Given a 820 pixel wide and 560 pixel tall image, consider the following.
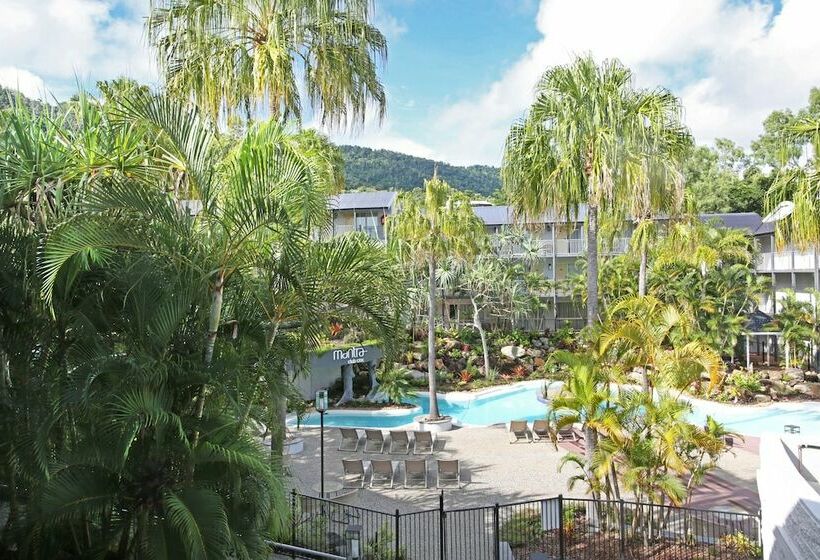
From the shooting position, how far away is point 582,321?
34.7 m

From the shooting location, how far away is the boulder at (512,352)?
2711cm

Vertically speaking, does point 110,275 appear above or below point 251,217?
below

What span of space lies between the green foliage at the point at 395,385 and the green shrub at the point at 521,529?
34.7ft

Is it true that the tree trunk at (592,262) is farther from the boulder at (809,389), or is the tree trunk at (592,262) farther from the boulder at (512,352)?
the boulder at (512,352)

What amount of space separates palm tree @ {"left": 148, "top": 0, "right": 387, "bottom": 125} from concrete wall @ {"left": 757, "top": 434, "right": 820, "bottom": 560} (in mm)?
7175

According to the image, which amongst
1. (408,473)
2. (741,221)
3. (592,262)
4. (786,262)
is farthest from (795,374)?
(408,473)

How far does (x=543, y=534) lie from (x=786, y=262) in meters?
25.6

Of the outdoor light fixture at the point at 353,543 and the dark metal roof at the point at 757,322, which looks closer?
the outdoor light fixture at the point at 353,543

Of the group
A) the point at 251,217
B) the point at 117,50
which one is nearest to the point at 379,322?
the point at 251,217

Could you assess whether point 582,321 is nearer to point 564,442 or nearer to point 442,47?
point 564,442

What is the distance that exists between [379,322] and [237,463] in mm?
2252

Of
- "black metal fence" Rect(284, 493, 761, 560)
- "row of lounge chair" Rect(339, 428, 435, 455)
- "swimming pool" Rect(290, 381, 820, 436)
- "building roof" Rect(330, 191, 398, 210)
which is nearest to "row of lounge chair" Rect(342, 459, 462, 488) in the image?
"black metal fence" Rect(284, 493, 761, 560)

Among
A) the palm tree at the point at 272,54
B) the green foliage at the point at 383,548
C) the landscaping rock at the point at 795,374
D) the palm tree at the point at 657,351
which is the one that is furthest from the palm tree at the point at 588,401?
the landscaping rock at the point at 795,374

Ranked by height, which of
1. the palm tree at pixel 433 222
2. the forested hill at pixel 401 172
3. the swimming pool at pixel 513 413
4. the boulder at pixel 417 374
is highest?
the forested hill at pixel 401 172
